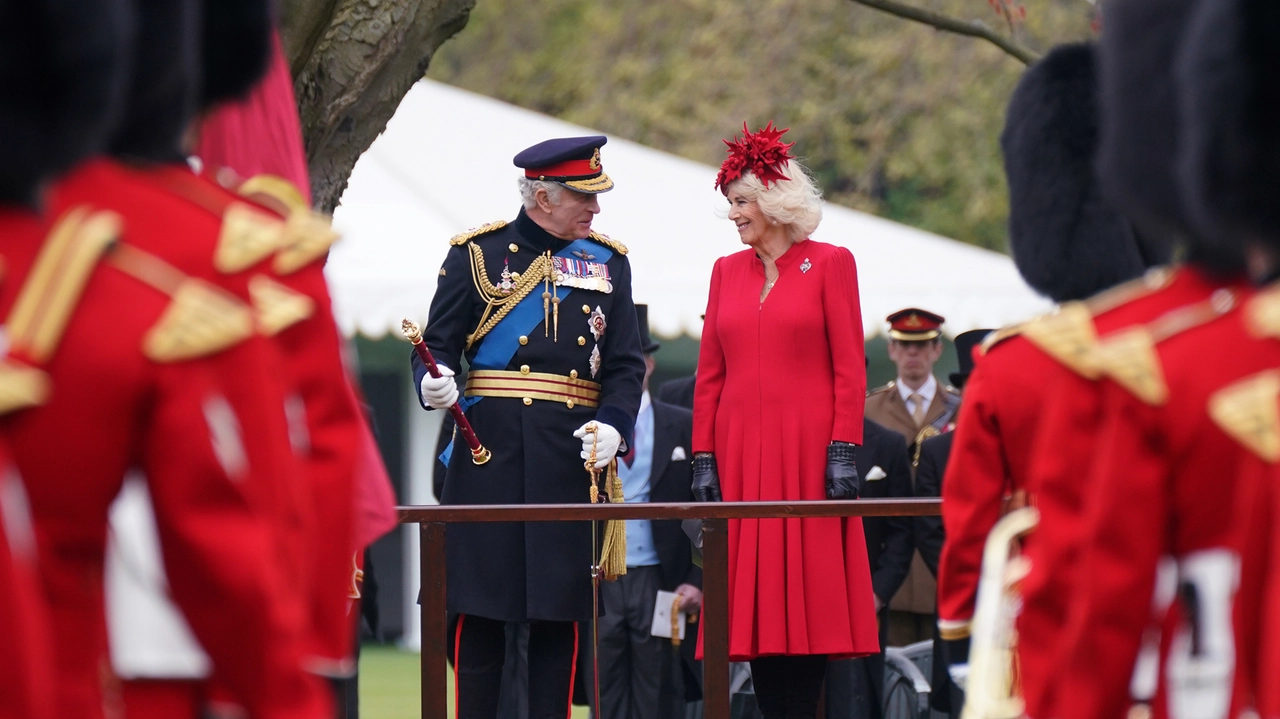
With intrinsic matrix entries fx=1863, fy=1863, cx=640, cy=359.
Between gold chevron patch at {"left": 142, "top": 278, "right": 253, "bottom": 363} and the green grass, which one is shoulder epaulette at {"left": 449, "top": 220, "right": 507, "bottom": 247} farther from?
gold chevron patch at {"left": 142, "top": 278, "right": 253, "bottom": 363}

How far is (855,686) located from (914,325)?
2.29m

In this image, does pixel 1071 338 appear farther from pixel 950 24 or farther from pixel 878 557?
pixel 950 24

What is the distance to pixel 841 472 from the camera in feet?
19.0

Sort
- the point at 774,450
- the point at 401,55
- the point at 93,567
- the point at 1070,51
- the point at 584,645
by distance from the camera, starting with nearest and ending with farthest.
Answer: the point at 93,567
the point at 1070,51
the point at 401,55
the point at 774,450
the point at 584,645

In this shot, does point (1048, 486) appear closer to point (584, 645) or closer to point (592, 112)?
point (584, 645)

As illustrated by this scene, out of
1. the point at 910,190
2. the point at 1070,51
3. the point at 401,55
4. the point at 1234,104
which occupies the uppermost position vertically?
the point at 910,190

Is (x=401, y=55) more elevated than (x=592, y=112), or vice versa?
(x=592, y=112)

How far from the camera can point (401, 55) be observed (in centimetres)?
551

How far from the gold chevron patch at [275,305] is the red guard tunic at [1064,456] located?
0.98 metres

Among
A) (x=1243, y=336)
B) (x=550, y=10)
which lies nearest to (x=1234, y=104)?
(x=1243, y=336)

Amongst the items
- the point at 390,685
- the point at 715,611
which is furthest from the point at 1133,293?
the point at 390,685

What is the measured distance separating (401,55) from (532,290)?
0.83 meters

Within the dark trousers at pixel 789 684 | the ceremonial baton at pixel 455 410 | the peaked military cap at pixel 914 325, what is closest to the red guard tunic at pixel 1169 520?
the ceremonial baton at pixel 455 410

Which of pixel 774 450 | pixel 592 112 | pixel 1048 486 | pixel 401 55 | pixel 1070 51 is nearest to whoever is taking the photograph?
pixel 1048 486
